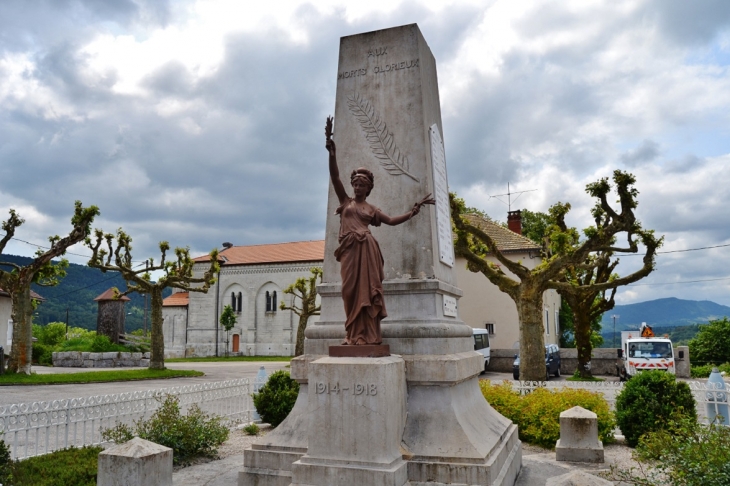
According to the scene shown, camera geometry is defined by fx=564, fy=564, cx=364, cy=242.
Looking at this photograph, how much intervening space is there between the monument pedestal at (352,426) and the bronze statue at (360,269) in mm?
402

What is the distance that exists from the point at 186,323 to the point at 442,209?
177 feet

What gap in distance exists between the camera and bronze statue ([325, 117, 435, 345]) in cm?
562

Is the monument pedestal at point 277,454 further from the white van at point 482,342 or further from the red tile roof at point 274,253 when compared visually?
the red tile roof at point 274,253

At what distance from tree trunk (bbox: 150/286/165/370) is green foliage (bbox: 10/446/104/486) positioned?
57.4ft

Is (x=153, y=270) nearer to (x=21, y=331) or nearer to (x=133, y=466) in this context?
(x=21, y=331)

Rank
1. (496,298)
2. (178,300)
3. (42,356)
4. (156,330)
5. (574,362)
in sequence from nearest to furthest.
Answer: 1. (156,330)
2. (574,362)
3. (496,298)
4. (42,356)
5. (178,300)

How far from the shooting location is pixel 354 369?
17.0ft

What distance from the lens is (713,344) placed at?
3212 cm

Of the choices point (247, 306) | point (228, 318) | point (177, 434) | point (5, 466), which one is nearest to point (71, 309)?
point (247, 306)

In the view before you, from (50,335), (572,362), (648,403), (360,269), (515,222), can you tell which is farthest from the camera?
(50,335)

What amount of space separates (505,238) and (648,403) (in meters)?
26.0

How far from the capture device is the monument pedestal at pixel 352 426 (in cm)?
506

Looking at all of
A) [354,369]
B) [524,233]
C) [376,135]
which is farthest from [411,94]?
[524,233]

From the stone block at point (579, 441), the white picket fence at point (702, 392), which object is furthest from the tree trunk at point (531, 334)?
the stone block at point (579, 441)
